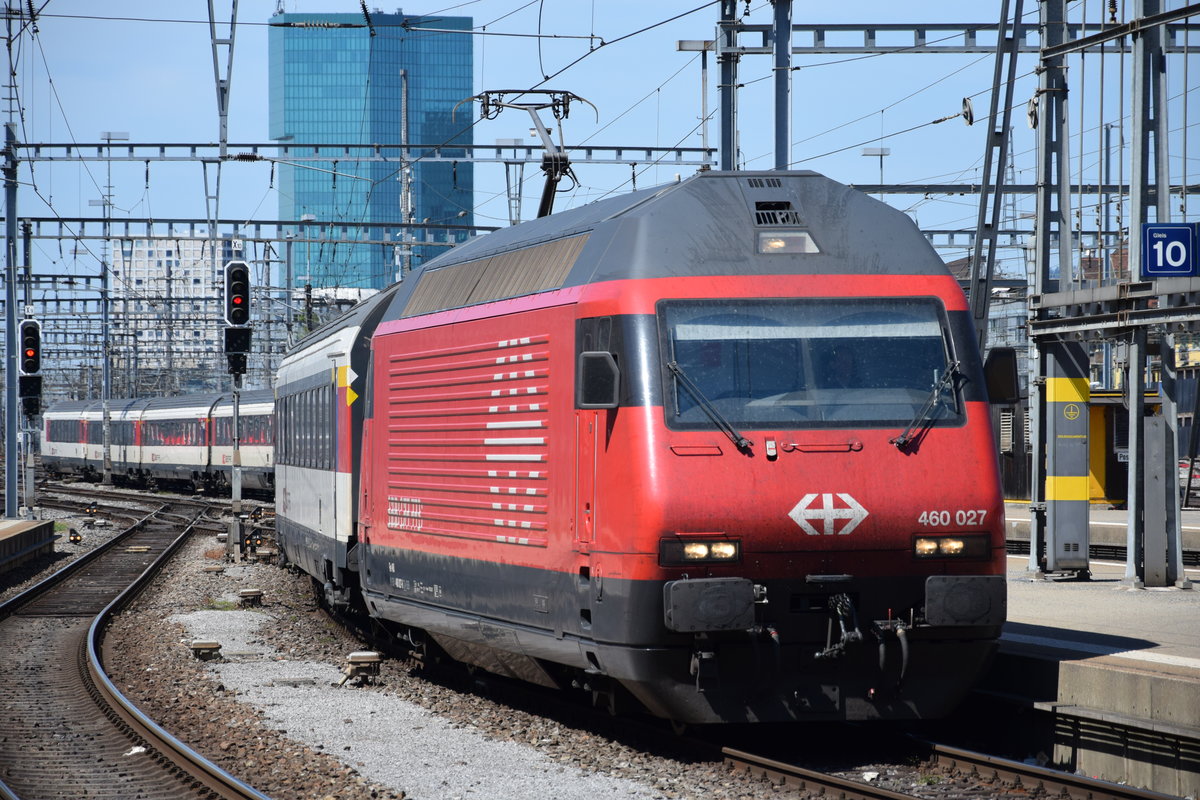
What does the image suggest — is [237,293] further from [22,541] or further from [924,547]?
[924,547]

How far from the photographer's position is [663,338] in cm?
897

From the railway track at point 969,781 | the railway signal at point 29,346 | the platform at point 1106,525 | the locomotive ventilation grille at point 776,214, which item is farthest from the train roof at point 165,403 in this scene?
the railway track at point 969,781

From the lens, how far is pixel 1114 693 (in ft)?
30.1

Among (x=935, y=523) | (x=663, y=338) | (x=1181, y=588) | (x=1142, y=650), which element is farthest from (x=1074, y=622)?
(x=663, y=338)

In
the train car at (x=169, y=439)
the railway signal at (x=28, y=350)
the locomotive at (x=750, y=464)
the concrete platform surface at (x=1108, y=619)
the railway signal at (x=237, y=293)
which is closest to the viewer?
the locomotive at (x=750, y=464)

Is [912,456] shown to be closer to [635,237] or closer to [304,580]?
[635,237]

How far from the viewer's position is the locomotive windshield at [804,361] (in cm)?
891

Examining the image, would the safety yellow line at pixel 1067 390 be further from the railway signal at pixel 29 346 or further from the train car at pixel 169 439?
the train car at pixel 169 439

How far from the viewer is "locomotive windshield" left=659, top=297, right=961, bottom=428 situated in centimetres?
891

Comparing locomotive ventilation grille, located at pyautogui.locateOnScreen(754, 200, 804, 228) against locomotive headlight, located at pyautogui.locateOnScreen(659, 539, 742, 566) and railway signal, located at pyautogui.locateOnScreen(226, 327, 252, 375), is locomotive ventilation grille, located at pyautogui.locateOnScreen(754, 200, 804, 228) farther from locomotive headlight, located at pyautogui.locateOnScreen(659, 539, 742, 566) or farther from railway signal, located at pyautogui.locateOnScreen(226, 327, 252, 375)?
railway signal, located at pyautogui.locateOnScreen(226, 327, 252, 375)

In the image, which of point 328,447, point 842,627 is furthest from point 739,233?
point 328,447

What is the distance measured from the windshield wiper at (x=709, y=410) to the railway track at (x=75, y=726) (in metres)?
3.37

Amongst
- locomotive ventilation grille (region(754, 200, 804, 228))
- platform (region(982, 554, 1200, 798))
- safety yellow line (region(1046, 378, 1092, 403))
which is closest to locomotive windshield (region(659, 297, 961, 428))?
locomotive ventilation grille (region(754, 200, 804, 228))

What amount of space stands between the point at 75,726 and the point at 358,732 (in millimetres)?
2608
